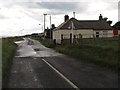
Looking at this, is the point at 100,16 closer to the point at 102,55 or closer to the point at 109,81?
the point at 102,55

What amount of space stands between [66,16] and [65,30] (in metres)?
11.9

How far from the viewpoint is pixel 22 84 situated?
13.2 m

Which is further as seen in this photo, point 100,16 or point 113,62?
point 100,16

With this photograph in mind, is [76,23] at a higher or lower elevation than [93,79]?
higher

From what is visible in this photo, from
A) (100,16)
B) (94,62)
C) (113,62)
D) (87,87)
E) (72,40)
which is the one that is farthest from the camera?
(100,16)

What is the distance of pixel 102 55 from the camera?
79.1 feet

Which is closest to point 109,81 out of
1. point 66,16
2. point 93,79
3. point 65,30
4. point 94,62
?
point 93,79

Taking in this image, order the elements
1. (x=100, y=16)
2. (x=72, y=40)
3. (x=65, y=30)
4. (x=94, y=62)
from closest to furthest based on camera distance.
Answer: (x=94, y=62), (x=72, y=40), (x=65, y=30), (x=100, y=16)

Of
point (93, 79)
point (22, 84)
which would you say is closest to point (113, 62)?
point (93, 79)

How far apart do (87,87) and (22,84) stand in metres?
2.89

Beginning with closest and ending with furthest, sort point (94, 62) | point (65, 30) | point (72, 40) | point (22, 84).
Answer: point (22, 84), point (94, 62), point (72, 40), point (65, 30)

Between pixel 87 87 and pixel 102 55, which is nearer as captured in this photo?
pixel 87 87

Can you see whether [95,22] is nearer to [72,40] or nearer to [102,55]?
[72,40]

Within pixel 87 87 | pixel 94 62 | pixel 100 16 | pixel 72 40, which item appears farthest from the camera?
pixel 100 16
